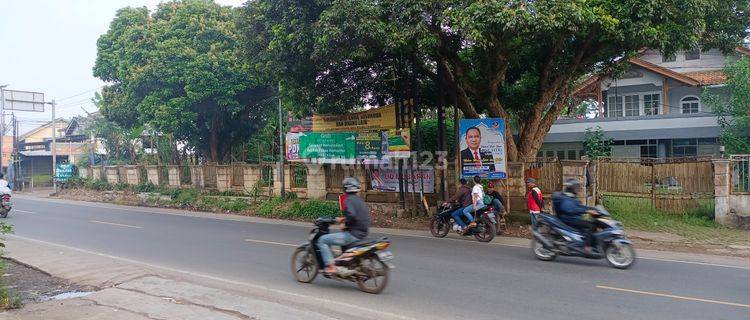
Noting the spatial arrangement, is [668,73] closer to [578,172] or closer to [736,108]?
[736,108]

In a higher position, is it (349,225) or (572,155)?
(572,155)

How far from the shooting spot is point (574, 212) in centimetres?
932

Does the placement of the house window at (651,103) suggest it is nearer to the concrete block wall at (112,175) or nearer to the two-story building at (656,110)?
the two-story building at (656,110)

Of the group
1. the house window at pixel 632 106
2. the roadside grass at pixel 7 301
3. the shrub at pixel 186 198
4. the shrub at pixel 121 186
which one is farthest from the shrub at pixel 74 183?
the house window at pixel 632 106

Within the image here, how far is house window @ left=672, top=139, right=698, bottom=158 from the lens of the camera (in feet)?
84.2

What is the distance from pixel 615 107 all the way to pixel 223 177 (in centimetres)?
2114

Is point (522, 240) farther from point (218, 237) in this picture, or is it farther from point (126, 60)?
point (126, 60)

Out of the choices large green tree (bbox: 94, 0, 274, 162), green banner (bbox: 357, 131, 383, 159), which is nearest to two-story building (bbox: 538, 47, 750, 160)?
green banner (bbox: 357, 131, 383, 159)

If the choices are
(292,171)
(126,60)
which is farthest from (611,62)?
(126,60)

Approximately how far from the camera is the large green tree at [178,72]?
71.9 feet

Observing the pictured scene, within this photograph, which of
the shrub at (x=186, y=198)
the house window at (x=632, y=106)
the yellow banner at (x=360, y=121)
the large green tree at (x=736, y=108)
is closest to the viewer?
the yellow banner at (x=360, y=121)

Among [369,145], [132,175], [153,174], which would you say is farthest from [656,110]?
[132,175]

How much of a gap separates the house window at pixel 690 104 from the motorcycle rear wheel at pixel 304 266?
26.1 m

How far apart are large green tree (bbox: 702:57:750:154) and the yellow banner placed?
571 inches
